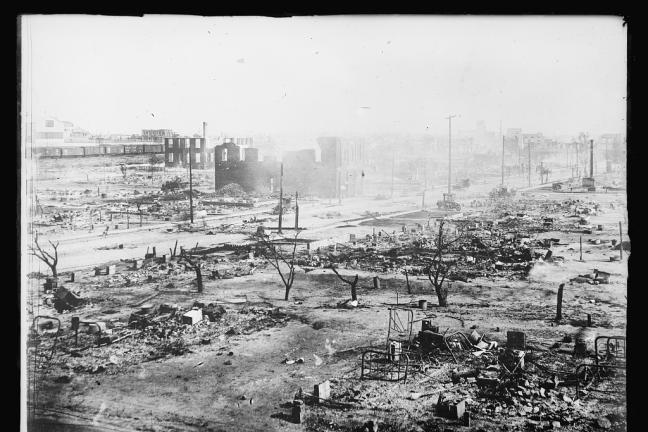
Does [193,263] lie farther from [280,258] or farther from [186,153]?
[186,153]

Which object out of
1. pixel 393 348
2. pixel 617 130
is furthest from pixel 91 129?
pixel 617 130

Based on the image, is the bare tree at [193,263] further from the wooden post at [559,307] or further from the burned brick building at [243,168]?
the wooden post at [559,307]

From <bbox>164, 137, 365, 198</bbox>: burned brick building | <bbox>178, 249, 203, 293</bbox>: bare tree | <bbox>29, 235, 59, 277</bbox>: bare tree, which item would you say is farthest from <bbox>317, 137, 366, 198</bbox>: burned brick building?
<bbox>29, 235, 59, 277</bbox>: bare tree

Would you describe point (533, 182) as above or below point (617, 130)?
below
